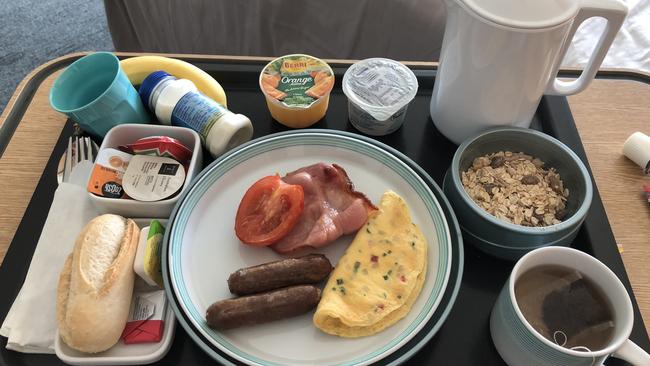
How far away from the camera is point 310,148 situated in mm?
1255

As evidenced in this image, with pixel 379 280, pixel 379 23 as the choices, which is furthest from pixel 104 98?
pixel 379 23

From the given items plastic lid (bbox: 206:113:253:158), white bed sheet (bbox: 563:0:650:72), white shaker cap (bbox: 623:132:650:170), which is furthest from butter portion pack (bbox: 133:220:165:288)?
white bed sheet (bbox: 563:0:650:72)

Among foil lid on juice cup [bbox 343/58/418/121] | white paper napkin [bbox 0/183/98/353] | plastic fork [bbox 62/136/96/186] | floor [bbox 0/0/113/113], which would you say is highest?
foil lid on juice cup [bbox 343/58/418/121]

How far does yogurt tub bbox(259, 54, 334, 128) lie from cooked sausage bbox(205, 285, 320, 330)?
0.49 metres

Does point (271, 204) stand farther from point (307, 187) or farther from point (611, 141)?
point (611, 141)

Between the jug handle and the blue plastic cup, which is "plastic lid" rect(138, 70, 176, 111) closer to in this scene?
the blue plastic cup

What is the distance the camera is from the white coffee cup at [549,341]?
32.1 inches

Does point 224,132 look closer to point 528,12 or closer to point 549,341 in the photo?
point 528,12

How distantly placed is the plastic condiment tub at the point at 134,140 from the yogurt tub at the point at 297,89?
0.23 meters

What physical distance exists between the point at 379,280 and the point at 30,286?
0.72 metres

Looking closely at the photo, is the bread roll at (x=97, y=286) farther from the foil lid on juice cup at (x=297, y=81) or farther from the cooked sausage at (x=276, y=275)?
the foil lid on juice cup at (x=297, y=81)

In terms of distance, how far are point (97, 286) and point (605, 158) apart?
4.10 feet

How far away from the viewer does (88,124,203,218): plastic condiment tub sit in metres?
1.10

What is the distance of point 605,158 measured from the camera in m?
1.31
